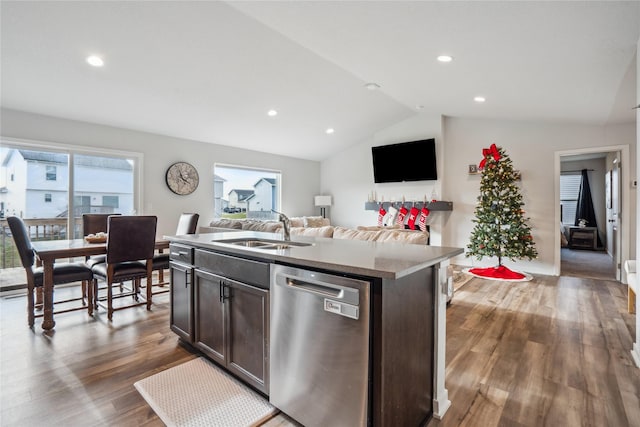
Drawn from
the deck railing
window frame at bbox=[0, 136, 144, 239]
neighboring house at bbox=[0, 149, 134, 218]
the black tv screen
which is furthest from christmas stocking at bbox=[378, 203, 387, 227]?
the deck railing

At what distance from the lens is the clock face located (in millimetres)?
5451

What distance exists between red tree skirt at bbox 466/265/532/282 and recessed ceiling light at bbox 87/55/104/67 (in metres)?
5.73

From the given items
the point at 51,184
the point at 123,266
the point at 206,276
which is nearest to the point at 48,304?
the point at 123,266

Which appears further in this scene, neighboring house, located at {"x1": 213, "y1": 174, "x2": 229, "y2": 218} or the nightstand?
the nightstand

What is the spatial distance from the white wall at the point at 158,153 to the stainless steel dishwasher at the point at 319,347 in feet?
14.5

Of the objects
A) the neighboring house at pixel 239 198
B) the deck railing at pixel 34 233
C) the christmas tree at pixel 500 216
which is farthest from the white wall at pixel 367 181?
the deck railing at pixel 34 233

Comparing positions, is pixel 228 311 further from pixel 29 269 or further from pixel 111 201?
pixel 111 201

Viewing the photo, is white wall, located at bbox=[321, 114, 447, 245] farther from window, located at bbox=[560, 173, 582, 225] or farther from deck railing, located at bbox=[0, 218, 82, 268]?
deck railing, located at bbox=[0, 218, 82, 268]

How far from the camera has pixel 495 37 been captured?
101 inches

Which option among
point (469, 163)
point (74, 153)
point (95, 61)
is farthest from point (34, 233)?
point (469, 163)

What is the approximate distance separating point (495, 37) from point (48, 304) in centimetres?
447

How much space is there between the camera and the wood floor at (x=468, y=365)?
5.64 ft

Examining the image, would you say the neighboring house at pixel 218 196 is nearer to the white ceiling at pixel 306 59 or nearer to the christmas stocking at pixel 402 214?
the white ceiling at pixel 306 59

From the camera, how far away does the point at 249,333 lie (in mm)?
1822
